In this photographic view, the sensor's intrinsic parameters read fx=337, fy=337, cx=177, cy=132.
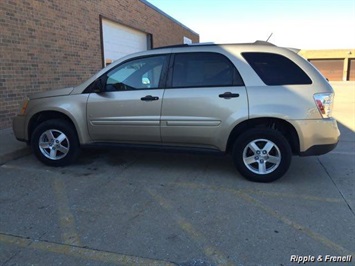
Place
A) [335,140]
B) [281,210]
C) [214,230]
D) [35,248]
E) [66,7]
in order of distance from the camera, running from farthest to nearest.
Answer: [66,7] → [335,140] → [281,210] → [214,230] → [35,248]

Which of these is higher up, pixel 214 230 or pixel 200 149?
pixel 200 149

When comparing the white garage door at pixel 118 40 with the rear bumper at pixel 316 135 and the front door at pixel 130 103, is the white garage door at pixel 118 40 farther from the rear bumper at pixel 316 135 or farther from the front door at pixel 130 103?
the rear bumper at pixel 316 135

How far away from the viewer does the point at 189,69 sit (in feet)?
15.9

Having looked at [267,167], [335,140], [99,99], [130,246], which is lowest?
[130,246]

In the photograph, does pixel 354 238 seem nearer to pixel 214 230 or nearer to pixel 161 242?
pixel 214 230

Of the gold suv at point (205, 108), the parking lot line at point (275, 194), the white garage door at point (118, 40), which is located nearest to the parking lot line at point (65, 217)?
the gold suv at point (205, 108)

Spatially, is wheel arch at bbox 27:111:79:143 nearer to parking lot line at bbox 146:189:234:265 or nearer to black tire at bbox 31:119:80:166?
black tire at bbox 31:119:80:166

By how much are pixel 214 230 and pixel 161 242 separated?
564 millimetres

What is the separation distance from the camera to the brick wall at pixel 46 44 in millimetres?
7664

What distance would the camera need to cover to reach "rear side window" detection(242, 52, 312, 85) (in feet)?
14.7

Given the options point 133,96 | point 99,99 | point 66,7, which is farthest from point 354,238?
point 66,7

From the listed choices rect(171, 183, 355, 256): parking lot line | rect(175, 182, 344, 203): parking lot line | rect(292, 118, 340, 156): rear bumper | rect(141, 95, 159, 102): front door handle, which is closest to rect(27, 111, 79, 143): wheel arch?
rect(141, 95, 159, 102): front door handle

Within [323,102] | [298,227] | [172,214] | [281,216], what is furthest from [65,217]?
[323,102]

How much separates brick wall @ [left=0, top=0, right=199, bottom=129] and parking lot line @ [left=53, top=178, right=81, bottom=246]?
4.11 m
